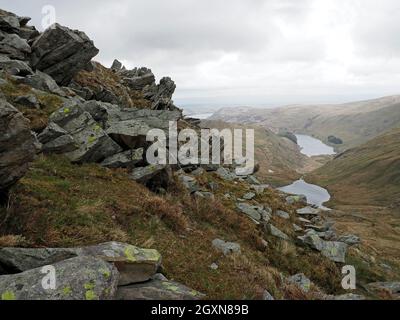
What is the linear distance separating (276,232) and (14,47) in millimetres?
25418

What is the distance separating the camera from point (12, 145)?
10727mm

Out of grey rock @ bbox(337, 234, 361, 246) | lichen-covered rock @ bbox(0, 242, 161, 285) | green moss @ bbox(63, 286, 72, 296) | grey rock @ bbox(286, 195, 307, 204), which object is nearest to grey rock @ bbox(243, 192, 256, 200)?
grey rock @ bbox(286, 195, 307, 204)

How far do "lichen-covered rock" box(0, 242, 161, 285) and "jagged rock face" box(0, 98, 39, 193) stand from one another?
2.95m

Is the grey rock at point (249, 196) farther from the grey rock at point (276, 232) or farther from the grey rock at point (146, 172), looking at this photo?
the grey rock at point (146, 172)

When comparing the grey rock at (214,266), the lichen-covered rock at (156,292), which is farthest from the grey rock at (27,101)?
the lichen-covered rock at (156,292)

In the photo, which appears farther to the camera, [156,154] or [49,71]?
[49,71]

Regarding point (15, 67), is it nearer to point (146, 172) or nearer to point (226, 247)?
point (146, 172)

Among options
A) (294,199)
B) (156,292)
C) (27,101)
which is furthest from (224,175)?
(156,292)

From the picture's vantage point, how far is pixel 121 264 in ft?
31.1

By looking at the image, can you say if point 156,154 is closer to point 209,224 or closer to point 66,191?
point 209,224

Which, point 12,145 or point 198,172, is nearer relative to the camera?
point 12,145

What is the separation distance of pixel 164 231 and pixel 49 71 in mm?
21572

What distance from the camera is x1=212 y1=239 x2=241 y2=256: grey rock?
15.6 m
